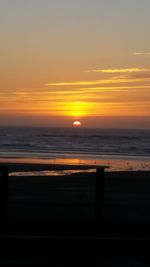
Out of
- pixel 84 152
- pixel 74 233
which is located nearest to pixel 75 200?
pixel 74 233

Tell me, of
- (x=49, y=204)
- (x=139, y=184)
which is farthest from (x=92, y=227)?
(x=139, y=184)

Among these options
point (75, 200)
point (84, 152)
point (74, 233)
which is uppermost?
point (84, 152)

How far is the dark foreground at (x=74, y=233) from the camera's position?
7398 mm

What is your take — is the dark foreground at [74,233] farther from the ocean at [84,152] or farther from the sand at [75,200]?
the ocean at [84,152]

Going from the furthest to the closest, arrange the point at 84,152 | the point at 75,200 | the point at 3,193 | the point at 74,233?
1. the point at 84,152
2. the point at 75,200
3. the point at 3,193
4. the point at 74,233

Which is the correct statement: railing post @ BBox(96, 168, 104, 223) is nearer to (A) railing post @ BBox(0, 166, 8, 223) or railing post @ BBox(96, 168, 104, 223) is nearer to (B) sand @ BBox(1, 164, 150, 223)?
(B) sand @ BBox(1, 164, 150, 223)

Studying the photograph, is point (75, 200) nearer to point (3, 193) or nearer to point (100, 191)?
point (100, 191)

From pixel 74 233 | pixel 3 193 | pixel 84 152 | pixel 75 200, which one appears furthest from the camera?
pixel 84 152

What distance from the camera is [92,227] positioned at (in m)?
9.66

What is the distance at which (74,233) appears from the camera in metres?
9.05

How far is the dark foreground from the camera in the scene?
7.40 meters

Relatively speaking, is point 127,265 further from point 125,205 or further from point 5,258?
point 125,205

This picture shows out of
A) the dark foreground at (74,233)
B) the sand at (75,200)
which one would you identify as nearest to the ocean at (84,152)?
the sand at (75,200)

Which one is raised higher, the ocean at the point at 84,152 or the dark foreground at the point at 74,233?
the ocean at the point at 84,152
